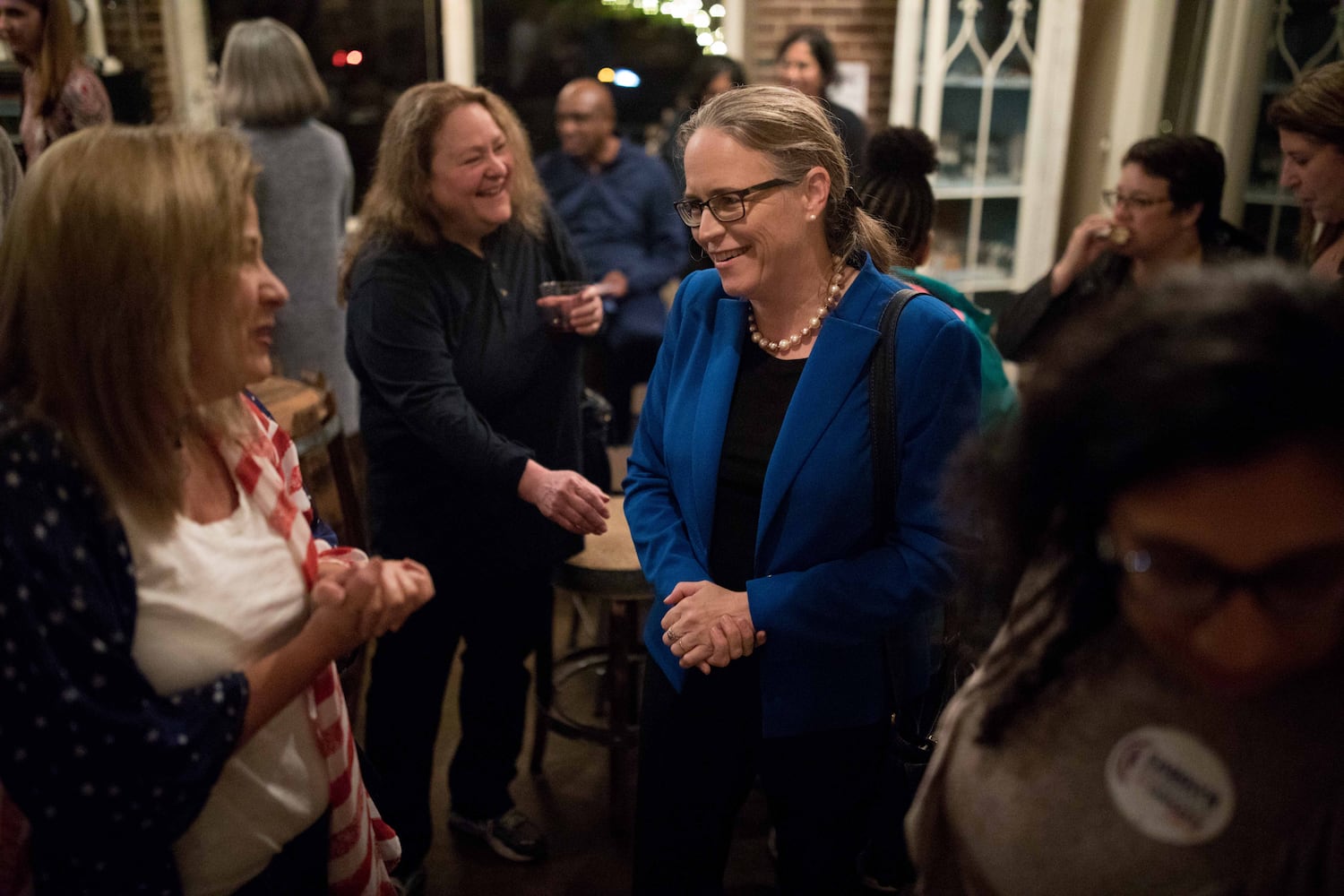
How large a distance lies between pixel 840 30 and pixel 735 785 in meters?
4.22

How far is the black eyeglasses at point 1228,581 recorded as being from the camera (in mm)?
664

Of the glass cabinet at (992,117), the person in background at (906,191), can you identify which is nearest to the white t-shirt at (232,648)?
the person in background at (906,191)

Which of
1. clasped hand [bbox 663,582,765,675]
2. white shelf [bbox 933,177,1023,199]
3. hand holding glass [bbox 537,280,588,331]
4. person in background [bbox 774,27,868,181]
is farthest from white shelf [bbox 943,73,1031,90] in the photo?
clasped hand [bbox 663,582,765,675]

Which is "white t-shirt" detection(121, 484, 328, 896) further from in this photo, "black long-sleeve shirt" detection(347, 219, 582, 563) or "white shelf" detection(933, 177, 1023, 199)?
"white shelf" detection(933, 177, 1023, 199)

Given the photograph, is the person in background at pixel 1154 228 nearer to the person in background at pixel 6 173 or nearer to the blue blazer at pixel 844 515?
the blue blazer at pixel 844 515

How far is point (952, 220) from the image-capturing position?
16.1ft

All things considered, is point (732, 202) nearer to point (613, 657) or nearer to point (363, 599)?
point (363, 599)

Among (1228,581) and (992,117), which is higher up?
(992,117)

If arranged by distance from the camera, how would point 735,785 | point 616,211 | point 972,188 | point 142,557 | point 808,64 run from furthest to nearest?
point 972,188 → point 808,64 → point 616,211 → point 735,785 → point 142,557

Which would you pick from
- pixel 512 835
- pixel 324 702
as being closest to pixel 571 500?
pixel 324 702

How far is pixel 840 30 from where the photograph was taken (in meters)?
4.80

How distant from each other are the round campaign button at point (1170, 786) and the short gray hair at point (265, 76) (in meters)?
3.34

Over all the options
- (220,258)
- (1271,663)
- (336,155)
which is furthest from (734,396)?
(336,155)

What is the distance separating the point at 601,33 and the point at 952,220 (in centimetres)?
203
